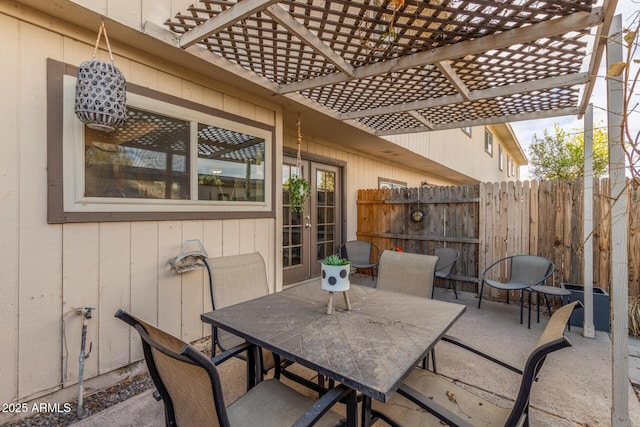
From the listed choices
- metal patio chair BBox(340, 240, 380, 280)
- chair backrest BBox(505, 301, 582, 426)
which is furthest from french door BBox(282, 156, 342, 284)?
chair backrest BBox(505, 301, 582, 426)

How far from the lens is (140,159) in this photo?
229 centimetres

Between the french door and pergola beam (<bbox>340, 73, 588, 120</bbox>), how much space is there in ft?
4.32

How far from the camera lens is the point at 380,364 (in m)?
1.18

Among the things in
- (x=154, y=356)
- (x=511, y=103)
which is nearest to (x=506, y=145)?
(x=511, y=103)

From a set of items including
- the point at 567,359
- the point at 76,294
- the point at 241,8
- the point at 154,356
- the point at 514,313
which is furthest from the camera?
the point at 514,313

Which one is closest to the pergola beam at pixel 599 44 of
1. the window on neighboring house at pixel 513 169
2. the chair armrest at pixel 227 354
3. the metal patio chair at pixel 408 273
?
the metal patio chair at pixel 408 273

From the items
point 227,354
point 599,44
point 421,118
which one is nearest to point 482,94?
point 421,118

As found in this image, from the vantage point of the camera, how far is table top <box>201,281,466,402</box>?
1143mm

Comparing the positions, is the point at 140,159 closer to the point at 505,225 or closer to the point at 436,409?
the point at 436,409

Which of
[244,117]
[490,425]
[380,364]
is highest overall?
[244,117]

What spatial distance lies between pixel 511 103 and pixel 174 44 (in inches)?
132

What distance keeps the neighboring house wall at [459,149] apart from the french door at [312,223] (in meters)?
1.34

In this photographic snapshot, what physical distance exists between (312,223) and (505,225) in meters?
2.89

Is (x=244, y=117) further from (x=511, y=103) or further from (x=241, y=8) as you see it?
(x=511, y=103)
